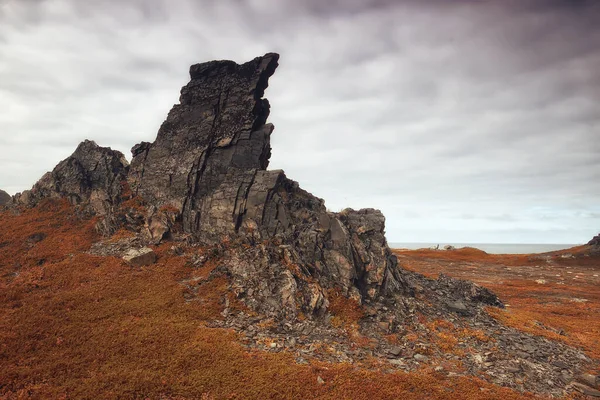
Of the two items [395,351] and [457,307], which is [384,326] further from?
[457,307]

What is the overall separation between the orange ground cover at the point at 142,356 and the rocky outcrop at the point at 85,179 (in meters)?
16.6

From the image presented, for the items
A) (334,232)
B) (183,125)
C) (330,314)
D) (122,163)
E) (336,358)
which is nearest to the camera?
(336,358)

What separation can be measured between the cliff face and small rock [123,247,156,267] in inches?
119

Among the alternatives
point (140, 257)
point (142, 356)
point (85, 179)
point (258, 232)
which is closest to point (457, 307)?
point (258, 232)

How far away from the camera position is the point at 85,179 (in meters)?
42.8

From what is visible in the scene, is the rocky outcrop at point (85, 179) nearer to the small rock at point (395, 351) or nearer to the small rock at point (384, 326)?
the small rock at point (384, 326)

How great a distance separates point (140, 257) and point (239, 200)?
39.2ft

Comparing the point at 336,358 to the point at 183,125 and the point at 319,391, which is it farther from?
the point at 183,125

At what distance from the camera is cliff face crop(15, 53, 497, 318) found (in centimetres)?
2811

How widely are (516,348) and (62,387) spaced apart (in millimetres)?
30945

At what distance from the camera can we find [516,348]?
23.2 m

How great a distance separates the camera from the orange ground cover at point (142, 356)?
15.1 meters

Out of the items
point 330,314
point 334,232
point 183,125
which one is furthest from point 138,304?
point 183,125

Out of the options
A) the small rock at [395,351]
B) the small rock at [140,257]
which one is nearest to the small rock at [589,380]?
the small rock at [395,351]
